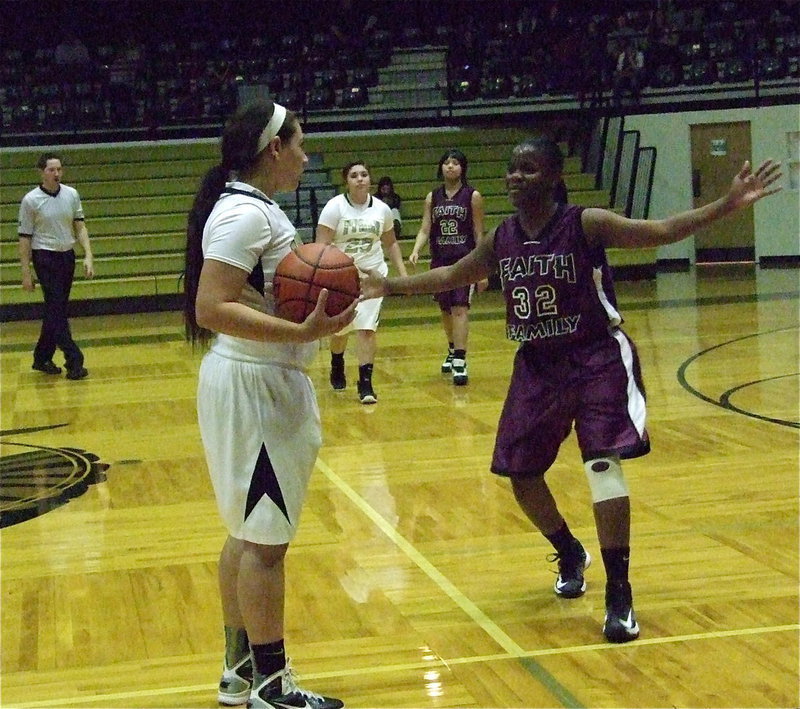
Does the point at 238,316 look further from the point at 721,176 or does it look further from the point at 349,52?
the point at 349,52

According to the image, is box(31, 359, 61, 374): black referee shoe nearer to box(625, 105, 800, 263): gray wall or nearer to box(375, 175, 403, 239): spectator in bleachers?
box(375, 175, 403, 239): spectator in bleachers

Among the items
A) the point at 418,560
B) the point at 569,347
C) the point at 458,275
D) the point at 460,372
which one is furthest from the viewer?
the point at 460,372

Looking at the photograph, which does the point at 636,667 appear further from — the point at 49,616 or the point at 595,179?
the point at 595,179

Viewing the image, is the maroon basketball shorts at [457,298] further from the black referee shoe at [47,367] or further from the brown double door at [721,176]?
the brown double door at [721,176]

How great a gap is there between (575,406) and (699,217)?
78 cm

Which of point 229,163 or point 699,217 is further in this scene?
point 699,217

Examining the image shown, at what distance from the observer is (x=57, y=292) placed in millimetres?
11078

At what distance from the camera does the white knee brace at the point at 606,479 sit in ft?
13.9

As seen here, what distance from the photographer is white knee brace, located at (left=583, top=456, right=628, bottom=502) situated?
13.9 feet

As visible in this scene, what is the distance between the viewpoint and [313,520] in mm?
5914

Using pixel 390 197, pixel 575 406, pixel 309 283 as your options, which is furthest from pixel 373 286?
pixel 390 197

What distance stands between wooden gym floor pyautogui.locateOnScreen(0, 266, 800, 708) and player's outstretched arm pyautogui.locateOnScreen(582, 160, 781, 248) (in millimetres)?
1291

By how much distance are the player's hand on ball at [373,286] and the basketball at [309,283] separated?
766 millimetres

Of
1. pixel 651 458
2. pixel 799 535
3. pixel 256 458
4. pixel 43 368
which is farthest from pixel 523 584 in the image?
pixel 43 368
